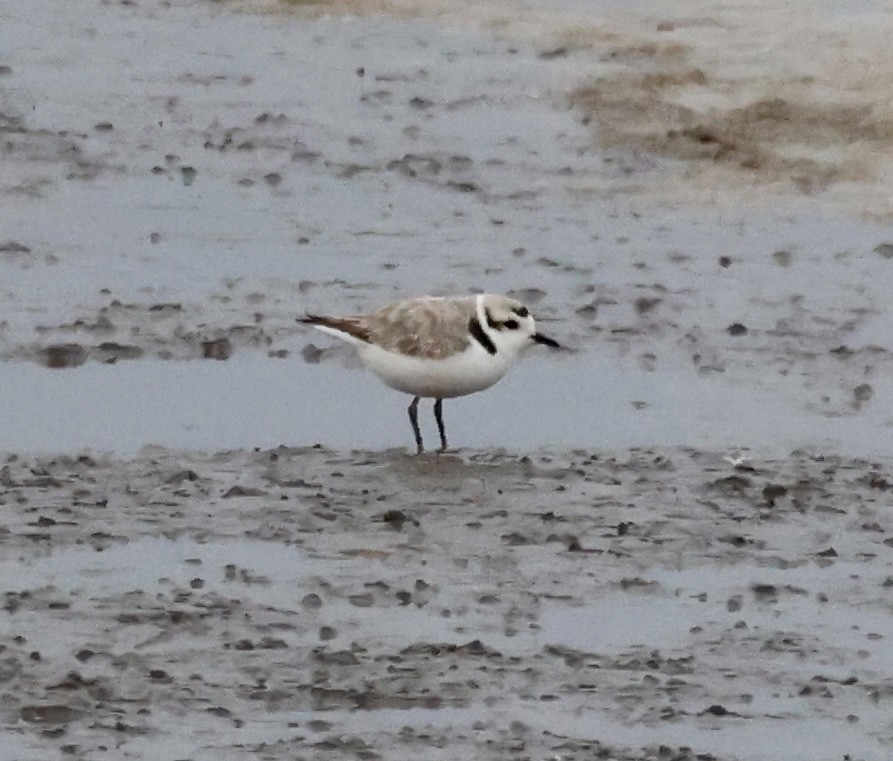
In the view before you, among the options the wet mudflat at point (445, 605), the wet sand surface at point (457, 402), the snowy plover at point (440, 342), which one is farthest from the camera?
the snowy plover at point (440, 342)

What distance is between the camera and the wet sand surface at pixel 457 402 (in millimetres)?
9445

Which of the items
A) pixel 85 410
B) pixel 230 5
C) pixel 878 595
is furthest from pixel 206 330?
pixel 230 5

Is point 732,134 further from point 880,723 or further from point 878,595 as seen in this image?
point 880,723

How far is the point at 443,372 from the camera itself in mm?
12945

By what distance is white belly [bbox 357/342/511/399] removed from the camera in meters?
12.9

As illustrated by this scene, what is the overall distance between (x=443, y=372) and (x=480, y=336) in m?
0.27

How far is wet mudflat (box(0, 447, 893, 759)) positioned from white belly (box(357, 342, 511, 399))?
0.40 metres

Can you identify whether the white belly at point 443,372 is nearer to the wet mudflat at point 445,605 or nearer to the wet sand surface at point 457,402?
the wet sand surface at point 457,402

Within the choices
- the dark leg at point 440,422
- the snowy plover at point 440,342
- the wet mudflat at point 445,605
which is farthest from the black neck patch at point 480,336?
the wet mudflat at point 445,605

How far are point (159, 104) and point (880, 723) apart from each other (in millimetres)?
13036

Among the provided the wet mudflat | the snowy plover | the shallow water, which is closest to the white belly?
the snowy plover

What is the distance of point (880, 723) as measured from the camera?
9227 millimetres

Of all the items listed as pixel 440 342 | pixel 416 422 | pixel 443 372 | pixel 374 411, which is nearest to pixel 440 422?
pixel 416 422

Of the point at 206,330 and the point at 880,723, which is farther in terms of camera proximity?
the point at 206,330
